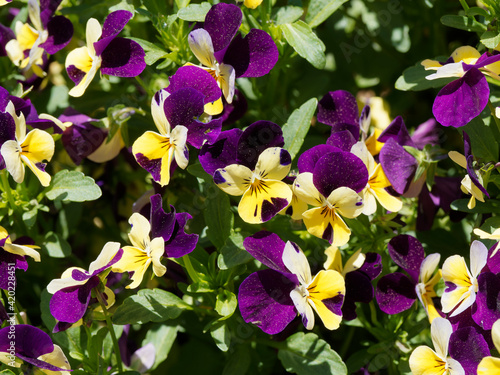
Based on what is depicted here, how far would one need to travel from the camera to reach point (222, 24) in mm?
1153

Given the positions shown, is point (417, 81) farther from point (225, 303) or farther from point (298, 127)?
point (225, 303)

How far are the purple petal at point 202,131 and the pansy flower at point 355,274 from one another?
29 cm

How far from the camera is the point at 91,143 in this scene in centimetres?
133

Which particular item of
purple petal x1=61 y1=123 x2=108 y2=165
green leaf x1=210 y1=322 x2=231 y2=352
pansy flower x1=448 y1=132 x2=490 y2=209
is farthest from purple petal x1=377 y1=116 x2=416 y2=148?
purple petal x1=61 y1=123 x2=108 y2=165

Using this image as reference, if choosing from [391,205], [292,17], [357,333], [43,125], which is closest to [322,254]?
[391,205]

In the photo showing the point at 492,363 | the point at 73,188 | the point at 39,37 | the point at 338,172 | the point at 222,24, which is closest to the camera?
the point at 492,363

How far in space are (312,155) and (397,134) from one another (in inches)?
10.2

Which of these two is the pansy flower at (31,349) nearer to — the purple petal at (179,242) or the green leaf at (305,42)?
the purple petal at (179,242)

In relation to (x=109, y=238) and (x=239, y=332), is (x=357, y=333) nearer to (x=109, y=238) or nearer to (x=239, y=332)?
(x=239, y=332)

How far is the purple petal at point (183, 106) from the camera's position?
3.47 feet

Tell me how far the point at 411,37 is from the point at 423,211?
0.62m

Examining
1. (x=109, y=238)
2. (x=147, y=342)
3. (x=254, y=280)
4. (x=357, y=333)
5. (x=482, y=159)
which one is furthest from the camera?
(x=109, y=238)

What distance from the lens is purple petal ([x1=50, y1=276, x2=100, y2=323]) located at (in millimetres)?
1067

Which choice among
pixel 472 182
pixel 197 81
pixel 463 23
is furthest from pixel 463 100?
pixel 197 81
